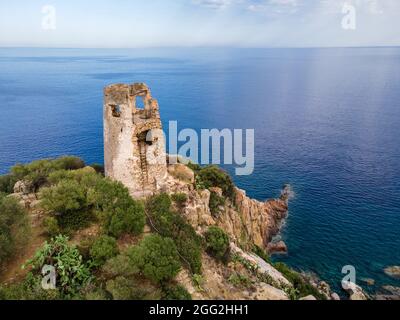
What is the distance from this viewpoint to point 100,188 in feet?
64.5

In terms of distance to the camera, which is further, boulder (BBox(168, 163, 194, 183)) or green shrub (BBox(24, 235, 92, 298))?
boulder (BBox(168, 163, 194, 183))

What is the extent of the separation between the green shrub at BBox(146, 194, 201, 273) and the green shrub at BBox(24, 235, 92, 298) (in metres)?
5.12

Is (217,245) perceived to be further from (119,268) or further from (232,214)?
(232,214)

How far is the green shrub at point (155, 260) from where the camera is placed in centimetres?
1530

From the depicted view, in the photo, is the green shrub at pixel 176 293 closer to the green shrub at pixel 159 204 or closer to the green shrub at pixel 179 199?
the green shrub at pixel 159 204

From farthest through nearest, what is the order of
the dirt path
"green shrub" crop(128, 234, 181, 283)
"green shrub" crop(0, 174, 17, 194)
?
"green shrub" crop(0, 174, 17, 194)
"green shrub" crop(128, 234, 181, 283)
the dirt path

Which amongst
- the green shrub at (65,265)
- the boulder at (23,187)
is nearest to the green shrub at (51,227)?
the green shrub at (65,265)

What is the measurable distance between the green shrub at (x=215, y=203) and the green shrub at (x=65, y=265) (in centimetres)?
1350

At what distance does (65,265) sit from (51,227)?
3221mm

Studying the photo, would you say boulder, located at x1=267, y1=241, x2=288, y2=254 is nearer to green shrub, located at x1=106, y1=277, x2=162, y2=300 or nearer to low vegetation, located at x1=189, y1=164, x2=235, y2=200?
low vegetation, located at x1=189, y1=164, x2=235, y2=200

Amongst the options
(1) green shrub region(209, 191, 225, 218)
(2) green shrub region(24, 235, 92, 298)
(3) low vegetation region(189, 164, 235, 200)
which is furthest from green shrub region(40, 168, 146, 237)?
(3) low vegetation region(189, 164, 235, 200)

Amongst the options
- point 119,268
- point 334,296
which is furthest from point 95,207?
point 334,296

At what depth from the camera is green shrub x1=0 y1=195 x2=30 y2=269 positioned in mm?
15164

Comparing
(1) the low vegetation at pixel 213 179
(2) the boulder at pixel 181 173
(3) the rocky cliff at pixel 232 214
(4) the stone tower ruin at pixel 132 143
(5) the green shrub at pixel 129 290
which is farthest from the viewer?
(1) the low vegetation at pixel 213 179
